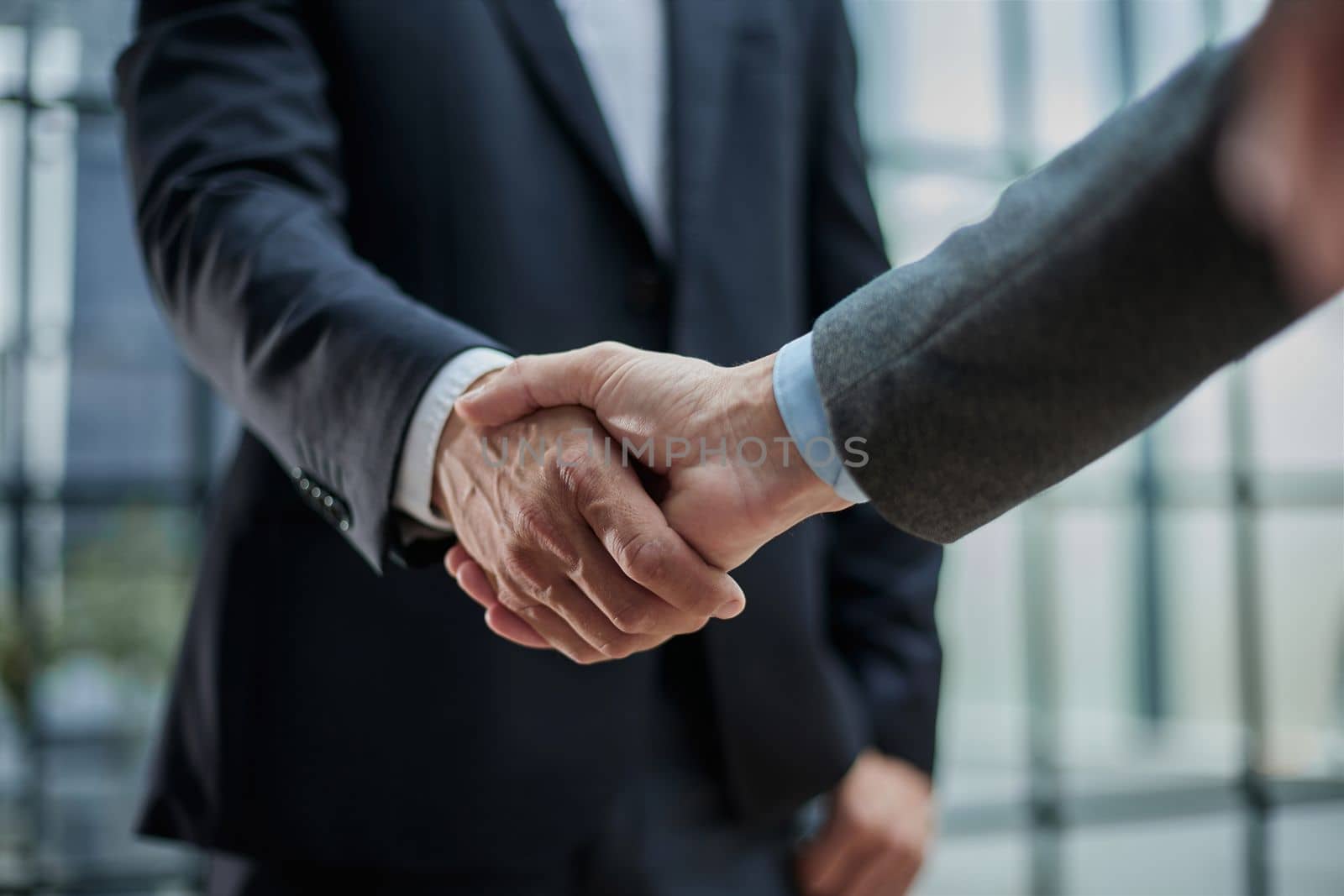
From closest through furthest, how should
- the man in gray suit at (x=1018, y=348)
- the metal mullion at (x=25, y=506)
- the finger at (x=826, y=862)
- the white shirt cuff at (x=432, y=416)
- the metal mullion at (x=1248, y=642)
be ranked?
the man in gray suit at (x=1018, y=348), the white shirt cuff at (x=432, y=416), the finger at (x=826, y=862), the metal mullion at (x=25, y=506), the metal mullion at (x=1248, y=642)

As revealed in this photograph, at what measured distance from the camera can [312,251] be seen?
792 mm

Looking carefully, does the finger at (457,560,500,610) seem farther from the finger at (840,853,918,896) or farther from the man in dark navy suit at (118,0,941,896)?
the finger at (840,853,918,896)

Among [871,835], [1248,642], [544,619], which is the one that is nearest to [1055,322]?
[544,619]

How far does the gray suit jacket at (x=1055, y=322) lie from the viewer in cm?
47

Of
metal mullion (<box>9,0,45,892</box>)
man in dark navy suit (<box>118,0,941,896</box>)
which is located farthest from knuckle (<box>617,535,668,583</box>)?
metal mullion (<box>9,0,45,892</box>)

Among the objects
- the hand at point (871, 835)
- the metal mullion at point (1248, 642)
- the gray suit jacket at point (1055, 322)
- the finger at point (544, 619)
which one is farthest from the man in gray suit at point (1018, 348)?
the metal mullion at point (1248, 642)

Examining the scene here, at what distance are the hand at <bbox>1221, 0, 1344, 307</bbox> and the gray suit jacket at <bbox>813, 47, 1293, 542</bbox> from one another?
0.04m

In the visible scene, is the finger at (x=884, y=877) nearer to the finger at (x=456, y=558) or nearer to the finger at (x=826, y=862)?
the finger at (x=826, y=862)

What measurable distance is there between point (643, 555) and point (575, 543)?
56 millimetres

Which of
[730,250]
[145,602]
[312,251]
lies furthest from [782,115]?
[145,602]

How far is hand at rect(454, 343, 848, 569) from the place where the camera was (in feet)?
2.10

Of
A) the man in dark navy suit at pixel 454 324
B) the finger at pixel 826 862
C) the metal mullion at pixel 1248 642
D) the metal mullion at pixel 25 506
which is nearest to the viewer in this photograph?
the man in dark navy suit at pixel 454 324

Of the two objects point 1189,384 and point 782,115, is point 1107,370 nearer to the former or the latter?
point 1189,384

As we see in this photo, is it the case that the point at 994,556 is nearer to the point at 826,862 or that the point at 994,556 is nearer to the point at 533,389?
the point at 826,862
